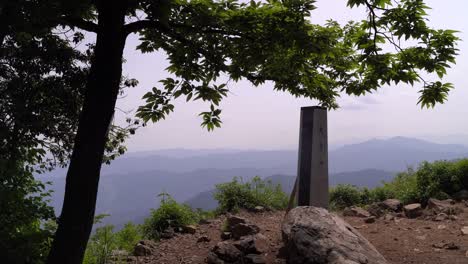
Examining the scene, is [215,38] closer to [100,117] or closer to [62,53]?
[100,117]

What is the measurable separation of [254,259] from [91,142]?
10.2 ft

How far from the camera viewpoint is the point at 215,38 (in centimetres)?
461

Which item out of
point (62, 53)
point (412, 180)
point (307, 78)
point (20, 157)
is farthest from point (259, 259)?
point (412, 180)

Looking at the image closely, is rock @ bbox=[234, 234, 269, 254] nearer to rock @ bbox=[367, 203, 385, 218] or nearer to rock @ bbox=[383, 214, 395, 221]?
rock @ bbox=[383, 214, 395, 221]

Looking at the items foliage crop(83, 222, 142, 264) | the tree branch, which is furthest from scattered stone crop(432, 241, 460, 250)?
the tree branch

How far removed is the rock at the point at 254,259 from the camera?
5641 millimetres

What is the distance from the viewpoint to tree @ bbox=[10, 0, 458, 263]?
4055 millimetres

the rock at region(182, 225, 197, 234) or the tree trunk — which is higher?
the tree trunk

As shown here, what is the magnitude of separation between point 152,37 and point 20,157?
3.05m

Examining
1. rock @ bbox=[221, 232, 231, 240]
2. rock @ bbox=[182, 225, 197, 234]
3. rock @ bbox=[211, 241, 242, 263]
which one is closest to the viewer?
rock @ bbox=[211, 241, 242, 263]

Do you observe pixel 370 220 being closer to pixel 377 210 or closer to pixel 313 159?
pixel 377 210

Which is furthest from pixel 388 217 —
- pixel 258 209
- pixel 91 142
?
pixel 91 142

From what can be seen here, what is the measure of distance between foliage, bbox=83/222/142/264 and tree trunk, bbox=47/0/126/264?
1681 millimetres

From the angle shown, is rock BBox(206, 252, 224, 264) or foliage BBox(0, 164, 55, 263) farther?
rock BBox(206, 252, 224, 264)
